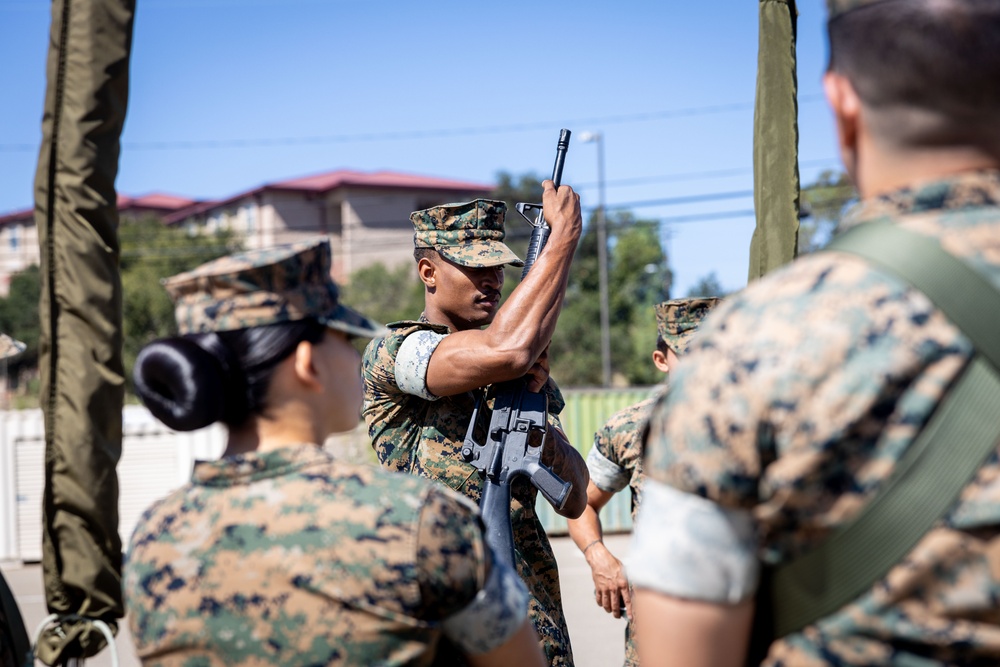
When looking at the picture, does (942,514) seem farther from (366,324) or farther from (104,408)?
(104,408)

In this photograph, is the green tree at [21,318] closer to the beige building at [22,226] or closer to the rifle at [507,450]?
the beige building at [22,226]

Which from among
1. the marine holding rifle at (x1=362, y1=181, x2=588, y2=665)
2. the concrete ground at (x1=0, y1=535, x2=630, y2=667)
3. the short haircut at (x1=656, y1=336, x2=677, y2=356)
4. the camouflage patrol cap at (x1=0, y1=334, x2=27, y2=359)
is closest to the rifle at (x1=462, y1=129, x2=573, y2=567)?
the marine holding rifle at (x1=362, y1=181, x2=588, y2=665)

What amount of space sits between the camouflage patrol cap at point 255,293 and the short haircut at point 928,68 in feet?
3.20

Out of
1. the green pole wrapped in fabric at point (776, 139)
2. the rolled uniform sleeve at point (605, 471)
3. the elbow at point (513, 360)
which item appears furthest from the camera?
the rolled uniform sleeve at point (605, 471)

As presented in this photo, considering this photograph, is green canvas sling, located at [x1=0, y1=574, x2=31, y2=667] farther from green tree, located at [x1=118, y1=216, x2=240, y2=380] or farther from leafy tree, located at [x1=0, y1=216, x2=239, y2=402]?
leafy tree, located at [x1=0, y1=216, x2=239, y2=402]

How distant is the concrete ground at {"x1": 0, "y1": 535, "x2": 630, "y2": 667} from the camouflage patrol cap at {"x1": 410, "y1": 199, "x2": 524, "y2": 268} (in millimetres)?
2507

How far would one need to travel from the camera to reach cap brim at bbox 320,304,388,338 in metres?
2.04

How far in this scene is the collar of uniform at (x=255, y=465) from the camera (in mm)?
1886

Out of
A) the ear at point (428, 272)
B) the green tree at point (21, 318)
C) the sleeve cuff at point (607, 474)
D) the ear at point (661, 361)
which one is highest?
the ear at point (428, 272)

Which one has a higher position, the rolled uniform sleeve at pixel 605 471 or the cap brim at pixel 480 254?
the cap brim at pixel 480 254

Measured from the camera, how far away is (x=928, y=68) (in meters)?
1.43

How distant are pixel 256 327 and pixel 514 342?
1.42m

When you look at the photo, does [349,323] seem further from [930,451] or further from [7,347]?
[7,347]

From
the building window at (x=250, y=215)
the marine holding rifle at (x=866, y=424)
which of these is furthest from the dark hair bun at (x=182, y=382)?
the building window at (x=250, y=215)
